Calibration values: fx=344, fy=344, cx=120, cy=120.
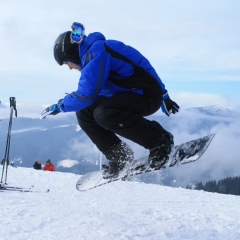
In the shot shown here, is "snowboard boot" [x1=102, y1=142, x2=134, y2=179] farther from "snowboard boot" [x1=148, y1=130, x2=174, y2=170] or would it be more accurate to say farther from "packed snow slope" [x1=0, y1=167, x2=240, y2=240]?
"packed snow slope" [x1=0, y1=167, x2=240, y2=240]

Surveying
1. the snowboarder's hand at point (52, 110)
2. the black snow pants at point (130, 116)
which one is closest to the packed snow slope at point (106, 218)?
the black snow pants at point (130, 116)

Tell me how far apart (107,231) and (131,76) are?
6.97ft

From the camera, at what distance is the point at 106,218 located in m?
5.50

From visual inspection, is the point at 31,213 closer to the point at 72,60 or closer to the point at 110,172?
the point at 110,172

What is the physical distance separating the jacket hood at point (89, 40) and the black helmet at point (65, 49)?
19 cm

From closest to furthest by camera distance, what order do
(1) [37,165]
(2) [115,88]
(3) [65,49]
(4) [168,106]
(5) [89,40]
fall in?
(5) [89,40], (2) [115,88], (3) [65,49], (4) [168,106], (1) [37,165]

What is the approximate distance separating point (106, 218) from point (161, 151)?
1.59 m

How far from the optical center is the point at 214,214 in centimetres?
652

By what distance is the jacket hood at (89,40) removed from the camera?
4410 millimetres

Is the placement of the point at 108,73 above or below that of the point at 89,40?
below

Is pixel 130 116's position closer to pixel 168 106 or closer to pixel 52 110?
pixel 168 106

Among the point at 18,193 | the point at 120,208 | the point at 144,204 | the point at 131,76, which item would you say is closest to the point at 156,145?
the point at 131,76

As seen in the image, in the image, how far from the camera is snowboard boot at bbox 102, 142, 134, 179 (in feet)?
17.6

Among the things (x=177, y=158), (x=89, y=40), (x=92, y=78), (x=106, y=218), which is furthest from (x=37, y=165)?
(x=92, y=78)
